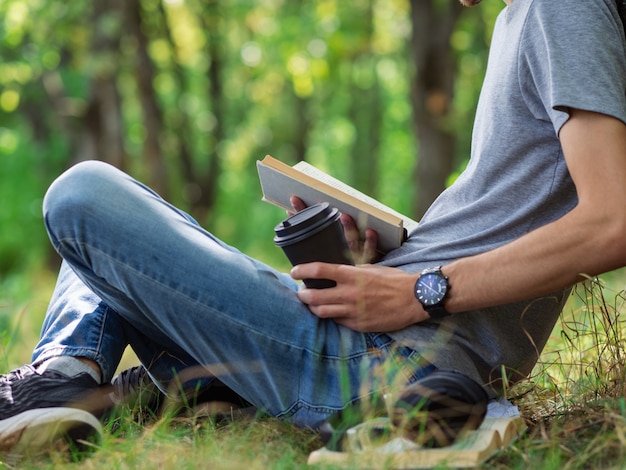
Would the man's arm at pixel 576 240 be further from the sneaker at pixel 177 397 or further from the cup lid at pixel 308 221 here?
the sneaker at pixel 177 397

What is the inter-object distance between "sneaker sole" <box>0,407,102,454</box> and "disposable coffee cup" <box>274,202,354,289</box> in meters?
0.66

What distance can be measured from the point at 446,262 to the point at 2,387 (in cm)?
119

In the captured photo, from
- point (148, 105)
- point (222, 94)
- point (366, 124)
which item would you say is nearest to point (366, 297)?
point (148, 105)

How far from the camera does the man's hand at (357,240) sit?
2357mm

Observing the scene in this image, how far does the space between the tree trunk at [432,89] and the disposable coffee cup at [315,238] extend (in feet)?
17.4

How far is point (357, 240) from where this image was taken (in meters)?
2.38

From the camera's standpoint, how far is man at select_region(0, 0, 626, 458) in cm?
204

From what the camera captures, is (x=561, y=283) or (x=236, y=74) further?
(x=236, y=74)

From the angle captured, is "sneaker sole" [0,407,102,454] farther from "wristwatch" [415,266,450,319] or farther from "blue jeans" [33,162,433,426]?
"wristwatch" [415,266,450,319]

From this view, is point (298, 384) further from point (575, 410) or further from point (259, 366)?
point (575, 410)

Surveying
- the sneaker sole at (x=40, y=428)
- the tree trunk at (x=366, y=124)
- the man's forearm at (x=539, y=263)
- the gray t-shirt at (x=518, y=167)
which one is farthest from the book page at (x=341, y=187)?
the tree trunk at (x=366, y=124)

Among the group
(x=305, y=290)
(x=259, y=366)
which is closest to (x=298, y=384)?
(x=259, y=366)

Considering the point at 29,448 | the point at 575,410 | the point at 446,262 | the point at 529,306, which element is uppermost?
the point at 446,262

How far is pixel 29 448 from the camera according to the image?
7.07 ft
